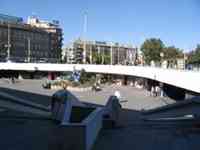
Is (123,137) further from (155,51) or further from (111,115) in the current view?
(155,51)

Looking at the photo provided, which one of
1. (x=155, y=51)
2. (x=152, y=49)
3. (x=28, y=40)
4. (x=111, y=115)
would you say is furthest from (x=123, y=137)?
(x=28, y=40)

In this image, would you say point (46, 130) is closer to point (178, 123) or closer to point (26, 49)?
point (178, 123)

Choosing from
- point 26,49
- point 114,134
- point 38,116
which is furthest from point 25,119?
point 26,49

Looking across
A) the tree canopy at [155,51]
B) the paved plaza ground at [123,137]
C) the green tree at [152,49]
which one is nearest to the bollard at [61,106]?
the paved plaza ground at [123,137]

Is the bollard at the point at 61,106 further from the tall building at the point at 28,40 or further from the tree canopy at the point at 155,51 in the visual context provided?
the tall building at the point at 28,40

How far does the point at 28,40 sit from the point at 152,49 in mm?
61713

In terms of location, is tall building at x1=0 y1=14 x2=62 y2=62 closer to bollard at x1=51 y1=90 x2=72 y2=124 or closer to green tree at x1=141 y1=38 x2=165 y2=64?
green tree at x1=141 y1=38 x2=165 y2=64

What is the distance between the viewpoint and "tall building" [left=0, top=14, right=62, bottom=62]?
122250 millimetres

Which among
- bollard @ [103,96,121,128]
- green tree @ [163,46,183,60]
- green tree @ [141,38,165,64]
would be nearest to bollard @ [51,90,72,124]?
bollard @ [103,96,121,128]

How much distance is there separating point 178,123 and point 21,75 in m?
66.9

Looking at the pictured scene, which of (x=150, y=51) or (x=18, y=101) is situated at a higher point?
(x=150, y=51)

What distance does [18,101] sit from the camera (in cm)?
2605

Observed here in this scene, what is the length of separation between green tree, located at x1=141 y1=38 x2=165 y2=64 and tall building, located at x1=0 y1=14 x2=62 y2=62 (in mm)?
42384

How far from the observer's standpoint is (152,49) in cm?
8175
